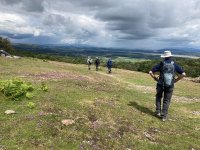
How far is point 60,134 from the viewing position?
46.3 ft

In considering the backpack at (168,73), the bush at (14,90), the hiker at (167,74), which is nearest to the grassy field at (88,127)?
the bush at (14,90)

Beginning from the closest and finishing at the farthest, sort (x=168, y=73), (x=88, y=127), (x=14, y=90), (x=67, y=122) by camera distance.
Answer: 1. (x=88, y=127)
2. (x=67, y=122)
3. (x=168, y=73)
4. (x=14, y=90)

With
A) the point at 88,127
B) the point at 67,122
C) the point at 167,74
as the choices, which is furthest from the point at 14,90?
the point at 167,74

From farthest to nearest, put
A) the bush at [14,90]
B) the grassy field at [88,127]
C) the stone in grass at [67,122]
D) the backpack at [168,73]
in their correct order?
the bush at [14,90] < the backpack at [168,73] < the stone in grass at [67,122] < the grassy field at [88,127]

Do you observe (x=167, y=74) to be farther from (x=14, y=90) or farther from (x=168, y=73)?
(x=14, y=90)

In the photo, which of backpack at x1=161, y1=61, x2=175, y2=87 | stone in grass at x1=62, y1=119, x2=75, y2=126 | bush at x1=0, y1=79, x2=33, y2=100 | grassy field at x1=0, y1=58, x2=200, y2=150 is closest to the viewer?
grassy field at x1=0, y1=58, x2=200, y2=150

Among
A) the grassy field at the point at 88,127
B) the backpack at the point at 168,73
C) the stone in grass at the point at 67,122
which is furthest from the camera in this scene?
the backpack at the point at 168,73

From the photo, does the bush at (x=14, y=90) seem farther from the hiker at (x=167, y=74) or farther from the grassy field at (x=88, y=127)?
the hiker at (x=167, y=74)

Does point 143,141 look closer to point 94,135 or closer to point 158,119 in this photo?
point 94,135

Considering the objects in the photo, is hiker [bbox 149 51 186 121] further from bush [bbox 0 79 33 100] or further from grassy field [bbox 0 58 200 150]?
bush [bbox 0 79 33 100]

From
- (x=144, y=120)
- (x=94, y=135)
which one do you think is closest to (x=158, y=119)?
(x=144, y=120)

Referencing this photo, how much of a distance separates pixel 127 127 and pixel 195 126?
5.56 metres

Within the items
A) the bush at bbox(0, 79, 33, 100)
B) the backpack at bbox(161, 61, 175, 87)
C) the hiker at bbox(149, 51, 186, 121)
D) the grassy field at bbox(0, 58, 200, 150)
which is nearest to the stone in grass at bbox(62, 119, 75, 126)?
the grassy field at bbox(0, 58, 200, 150)

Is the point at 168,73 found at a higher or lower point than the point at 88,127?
higher
